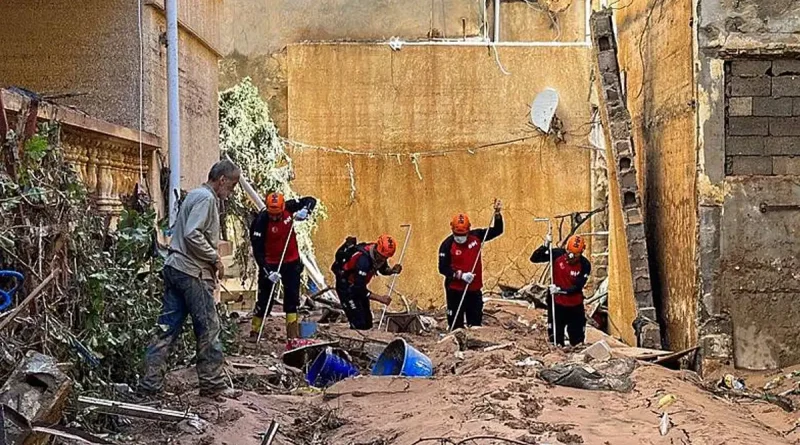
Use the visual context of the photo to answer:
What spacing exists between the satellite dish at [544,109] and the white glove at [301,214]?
7889mm

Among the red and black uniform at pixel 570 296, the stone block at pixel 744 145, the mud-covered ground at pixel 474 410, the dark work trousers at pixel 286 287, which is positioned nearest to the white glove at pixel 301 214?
the dark work trousers at pixel 286 287

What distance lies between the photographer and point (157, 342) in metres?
7.29

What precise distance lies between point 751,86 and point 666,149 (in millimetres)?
1728

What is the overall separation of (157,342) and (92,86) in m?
3.25

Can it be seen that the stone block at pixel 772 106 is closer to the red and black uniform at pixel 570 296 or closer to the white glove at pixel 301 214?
A: the red and black uniform at pixel 570 296

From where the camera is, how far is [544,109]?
18359mm

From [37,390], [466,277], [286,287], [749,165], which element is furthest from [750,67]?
[37,390]

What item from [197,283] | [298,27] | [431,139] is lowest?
[197,283]

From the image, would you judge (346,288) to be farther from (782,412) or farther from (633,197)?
(782,412)

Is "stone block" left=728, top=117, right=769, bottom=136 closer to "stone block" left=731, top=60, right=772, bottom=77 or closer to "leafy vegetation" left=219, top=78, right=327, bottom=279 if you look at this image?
"stone block" left=731, top=60, right=772, bottom=77

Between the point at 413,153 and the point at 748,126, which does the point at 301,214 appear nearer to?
the point at 748,126

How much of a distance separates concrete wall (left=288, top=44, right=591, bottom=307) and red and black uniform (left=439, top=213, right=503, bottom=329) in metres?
5.59

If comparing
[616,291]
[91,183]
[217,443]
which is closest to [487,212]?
[616,291]

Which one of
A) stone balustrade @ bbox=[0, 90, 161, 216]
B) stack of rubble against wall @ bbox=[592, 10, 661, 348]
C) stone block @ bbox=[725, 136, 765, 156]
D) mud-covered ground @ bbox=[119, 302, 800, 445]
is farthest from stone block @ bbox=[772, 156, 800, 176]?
stone balustrade @ bbox=[0, 90, 161, 216]
